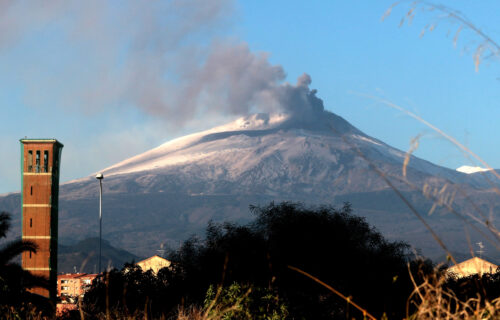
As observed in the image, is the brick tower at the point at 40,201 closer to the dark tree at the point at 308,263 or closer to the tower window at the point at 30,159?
the tower window at the point at 30,159

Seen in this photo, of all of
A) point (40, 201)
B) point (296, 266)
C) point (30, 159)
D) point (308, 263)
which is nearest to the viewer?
point (296, 266)

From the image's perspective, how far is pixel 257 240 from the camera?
151 ft

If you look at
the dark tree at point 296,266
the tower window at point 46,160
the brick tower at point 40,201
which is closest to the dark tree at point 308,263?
the dark tree at point 296,266

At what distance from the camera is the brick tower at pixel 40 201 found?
6656 centimetres

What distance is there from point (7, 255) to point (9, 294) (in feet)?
27.4

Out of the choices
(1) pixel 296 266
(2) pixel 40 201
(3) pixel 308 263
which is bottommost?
(1) pixel 296 266

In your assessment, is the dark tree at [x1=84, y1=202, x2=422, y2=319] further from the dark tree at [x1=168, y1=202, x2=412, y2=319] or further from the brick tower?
the brick tower

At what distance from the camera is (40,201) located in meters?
68.6

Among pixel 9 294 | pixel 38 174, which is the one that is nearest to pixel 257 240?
pixel 9 294

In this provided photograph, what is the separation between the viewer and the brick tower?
66562 mm

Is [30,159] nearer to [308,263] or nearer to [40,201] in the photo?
[40,201]

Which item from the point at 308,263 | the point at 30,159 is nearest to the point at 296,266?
the point at 308,263

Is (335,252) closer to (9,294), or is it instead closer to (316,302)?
(316,302)

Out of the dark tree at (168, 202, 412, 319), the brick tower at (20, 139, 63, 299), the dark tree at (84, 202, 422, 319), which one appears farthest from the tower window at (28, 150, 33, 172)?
the dark tree at (168, 202, 412, 319)
